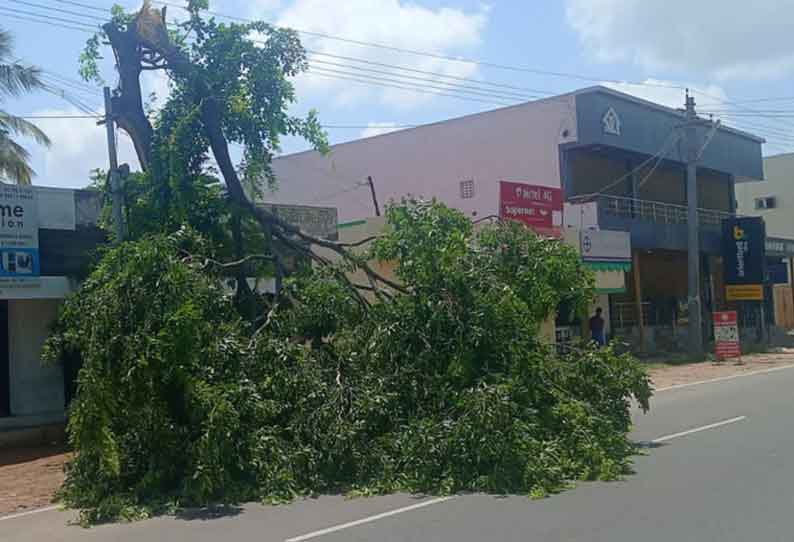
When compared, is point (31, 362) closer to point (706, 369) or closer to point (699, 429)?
point (699, 429)

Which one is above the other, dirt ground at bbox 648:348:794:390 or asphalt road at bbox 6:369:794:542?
dirt ground at bbox 648:348:794:390

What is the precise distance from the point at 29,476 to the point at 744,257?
29.9 meters

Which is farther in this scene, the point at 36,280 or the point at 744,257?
the point at 744,257

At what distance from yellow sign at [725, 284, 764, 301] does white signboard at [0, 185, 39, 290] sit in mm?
27872

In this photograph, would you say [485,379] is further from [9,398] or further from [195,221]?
[9,398]

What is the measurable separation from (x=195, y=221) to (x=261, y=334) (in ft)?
10.0

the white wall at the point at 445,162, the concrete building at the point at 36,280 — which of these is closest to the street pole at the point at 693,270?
the white wall at the point at 445,162

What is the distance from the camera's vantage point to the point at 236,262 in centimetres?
1332

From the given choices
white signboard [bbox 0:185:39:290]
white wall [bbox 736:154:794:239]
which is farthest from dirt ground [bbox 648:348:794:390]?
white wall [bbox 736:154:794:239]

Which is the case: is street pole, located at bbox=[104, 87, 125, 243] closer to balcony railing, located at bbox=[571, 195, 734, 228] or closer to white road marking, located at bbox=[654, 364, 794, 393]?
white road marking, located at bbox=[654, 364, 794, 393]

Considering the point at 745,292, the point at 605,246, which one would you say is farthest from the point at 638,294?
the point at 745,292

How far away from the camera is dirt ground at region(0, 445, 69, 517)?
10.9m

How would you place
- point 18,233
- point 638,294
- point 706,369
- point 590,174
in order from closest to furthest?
point 18,233 → point 706,369 → point 638,294 → point 590,174

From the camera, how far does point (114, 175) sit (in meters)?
14.0
